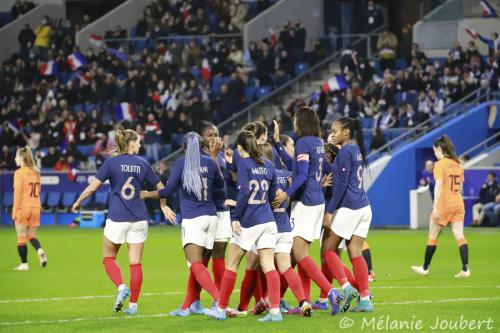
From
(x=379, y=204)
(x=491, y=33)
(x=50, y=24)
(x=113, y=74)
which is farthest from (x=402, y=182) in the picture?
(x=50, y=24)

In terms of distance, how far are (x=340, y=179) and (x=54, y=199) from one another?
77.8 ft

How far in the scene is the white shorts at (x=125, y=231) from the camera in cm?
1295

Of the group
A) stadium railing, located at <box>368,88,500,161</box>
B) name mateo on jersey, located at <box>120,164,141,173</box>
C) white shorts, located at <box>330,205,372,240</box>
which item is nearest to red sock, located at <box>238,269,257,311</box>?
white shorts, located at <box>330,205,372,240</box>

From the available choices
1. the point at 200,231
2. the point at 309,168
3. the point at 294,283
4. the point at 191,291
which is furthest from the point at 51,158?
the point at 294,283

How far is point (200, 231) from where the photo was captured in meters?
12.5

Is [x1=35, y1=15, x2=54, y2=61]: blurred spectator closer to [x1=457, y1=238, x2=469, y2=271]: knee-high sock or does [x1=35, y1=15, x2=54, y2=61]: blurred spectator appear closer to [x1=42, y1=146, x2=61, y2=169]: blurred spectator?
[x1=42, y1=146, x2=61, y2=169]: blurred spectator

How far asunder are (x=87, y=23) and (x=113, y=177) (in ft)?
104

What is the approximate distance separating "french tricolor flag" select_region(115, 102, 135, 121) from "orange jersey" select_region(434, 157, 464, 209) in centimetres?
2135

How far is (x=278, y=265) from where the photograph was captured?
12.2 meters

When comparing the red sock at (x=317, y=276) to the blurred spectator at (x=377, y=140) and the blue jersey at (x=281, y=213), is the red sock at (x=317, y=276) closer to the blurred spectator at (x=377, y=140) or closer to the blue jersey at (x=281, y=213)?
the blue jersey at (x=281, y=213)

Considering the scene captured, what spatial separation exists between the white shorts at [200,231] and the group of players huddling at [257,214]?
0.01 metres

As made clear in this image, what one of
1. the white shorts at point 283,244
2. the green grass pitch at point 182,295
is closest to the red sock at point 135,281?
the green grass pitch at point 182,295

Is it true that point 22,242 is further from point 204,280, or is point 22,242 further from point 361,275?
point 361,275

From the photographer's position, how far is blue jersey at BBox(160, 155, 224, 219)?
12.5 meters
